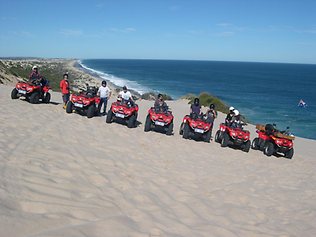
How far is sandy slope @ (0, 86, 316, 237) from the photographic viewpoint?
4.29m

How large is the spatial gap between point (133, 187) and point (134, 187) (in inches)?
0.8

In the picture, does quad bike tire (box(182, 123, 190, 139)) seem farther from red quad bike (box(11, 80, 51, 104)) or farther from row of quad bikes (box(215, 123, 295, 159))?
red quad bike (box(11, 80, 51, 104))

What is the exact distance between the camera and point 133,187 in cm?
605

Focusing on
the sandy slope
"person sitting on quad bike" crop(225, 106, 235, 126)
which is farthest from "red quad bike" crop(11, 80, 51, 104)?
"person sitting on quad bike" crop(225, 106, 235, 126)

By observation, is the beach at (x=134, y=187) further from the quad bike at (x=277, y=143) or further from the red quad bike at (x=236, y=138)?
the quad bike at (x=277, y=143)

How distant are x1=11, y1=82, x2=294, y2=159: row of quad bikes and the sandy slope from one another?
4.40ft

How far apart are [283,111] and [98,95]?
32835 millimetres

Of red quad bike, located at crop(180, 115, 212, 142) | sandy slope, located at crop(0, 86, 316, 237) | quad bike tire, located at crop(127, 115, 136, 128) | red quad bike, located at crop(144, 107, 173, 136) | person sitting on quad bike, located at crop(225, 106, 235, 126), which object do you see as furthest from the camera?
person sitting on quad bike, located at crop(225, 106, 235, 126)

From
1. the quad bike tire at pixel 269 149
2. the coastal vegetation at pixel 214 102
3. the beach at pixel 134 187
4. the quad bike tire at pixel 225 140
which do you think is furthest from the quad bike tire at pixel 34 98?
the coastal vegetation at pixel 214 102

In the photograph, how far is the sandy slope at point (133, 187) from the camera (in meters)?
4.29

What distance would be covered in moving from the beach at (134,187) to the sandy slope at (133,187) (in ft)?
0.06

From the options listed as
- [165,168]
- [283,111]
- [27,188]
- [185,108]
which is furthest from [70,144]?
[283,111]

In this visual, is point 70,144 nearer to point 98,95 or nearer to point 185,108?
point 98,95

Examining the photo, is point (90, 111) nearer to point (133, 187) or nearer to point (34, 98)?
point (34, 98)
